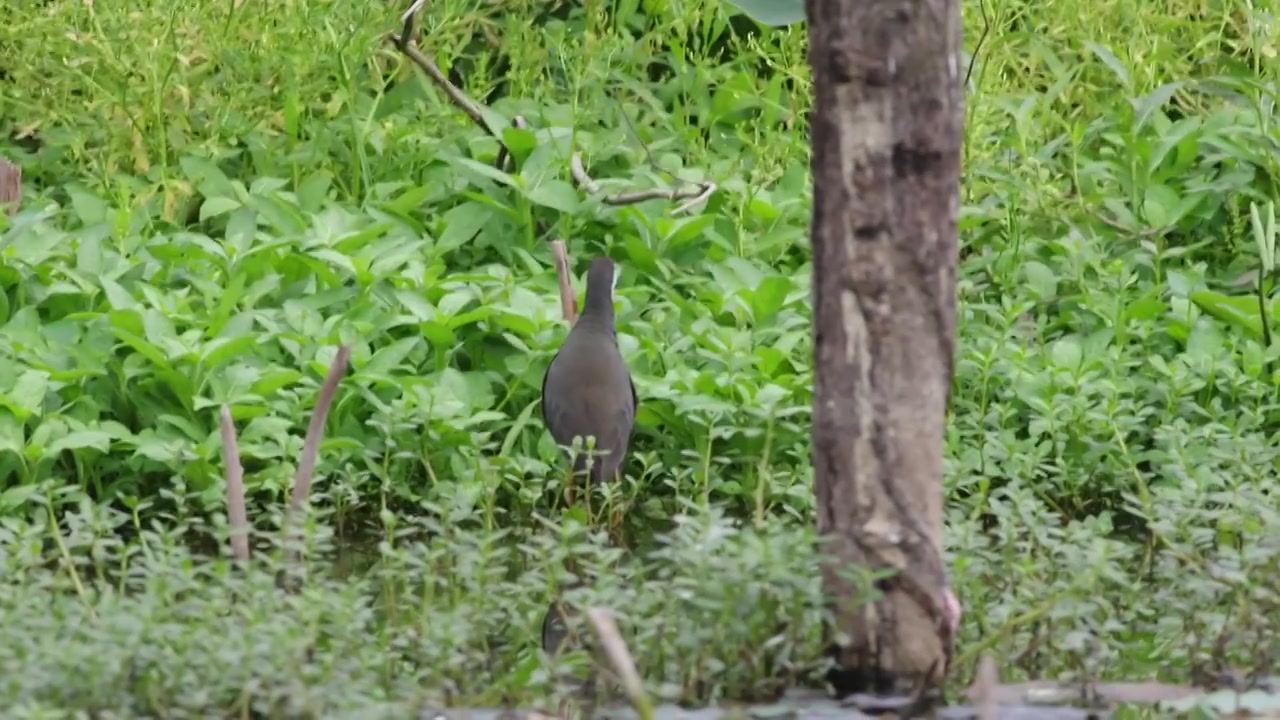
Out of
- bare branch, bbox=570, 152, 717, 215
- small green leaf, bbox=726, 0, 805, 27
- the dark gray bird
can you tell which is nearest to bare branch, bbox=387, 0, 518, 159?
bare branch, bbox=570, 152, 717, 215

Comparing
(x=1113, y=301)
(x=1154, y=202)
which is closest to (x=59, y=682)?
(x=1113, y=301)

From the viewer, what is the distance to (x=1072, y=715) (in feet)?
12.9

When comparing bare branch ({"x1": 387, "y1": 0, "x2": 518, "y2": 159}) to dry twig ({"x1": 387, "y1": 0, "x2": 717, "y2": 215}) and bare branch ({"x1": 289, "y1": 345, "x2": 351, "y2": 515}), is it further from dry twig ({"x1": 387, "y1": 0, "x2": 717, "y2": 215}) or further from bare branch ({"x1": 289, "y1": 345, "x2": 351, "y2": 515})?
bare branch ({"x1": 289, "y1": 345, "x2": 351, "y2": 515})

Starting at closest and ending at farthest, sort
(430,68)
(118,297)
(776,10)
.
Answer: (118,297) < (776,10) < (430,68)

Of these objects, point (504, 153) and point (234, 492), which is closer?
point (234, 492)

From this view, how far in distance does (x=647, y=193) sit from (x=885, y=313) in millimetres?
3245

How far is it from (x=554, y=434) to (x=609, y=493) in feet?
1.53

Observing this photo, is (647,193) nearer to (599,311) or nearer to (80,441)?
(599,311)

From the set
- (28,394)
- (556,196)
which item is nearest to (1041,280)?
(556,196)

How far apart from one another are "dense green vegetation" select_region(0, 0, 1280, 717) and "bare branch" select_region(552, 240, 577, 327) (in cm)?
31

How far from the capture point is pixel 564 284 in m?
5.77

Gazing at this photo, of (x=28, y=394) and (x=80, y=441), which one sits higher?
(x=28, y=394)

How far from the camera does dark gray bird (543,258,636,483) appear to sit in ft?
17.9

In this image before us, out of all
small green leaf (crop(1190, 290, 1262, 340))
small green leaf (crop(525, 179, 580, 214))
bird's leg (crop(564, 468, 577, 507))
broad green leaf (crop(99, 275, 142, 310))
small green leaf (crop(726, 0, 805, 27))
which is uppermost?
small green leaf (crop(726, 0, 805, 27))
